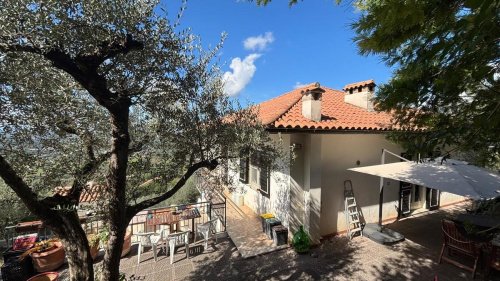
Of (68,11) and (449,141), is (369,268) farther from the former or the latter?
(68,11)

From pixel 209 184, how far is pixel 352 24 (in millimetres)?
5660

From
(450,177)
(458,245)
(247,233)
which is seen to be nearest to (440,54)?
(450,177)

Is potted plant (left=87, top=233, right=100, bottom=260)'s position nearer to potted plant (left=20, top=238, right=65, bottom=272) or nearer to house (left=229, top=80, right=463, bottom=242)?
potted plant (left=20, top=238, right=65, bottom=272)

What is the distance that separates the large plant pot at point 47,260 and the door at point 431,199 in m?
15.5

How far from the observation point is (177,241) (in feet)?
28.7

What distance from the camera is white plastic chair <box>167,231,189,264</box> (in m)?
8.16

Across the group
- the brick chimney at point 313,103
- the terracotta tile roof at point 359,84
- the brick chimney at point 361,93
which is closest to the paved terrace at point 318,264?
the brick chimney at point 313,103

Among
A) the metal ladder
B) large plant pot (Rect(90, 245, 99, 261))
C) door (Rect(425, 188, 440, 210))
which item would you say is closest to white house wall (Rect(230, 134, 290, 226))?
the metal ladder

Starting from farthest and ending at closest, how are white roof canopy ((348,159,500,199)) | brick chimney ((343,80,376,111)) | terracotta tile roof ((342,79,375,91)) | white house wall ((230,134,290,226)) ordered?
brick chimney ((343,80,376,111)), terracotta tile roof ((342,79,375,91)), white house wall ((230,134,290,226)), white roof canopy ((348,159,500,199))

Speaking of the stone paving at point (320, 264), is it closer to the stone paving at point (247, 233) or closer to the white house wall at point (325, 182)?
the stone paving at point (247, 233)

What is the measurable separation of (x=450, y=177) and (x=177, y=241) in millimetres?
8877

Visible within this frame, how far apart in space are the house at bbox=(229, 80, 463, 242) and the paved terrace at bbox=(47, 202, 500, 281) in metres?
1.13

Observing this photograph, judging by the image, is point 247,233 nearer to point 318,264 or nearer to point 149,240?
point 318,264

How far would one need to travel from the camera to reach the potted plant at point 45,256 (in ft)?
24.7
